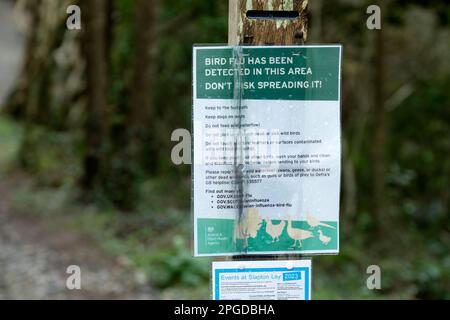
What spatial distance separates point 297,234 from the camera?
4203 millimetres

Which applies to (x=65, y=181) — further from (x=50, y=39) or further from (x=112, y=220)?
(x=50, y=39)

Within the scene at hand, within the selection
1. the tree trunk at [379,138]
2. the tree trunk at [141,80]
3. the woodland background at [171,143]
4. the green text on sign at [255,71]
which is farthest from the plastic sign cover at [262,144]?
the tree trunk at [379,138]

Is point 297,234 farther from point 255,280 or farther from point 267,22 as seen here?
point 267,22

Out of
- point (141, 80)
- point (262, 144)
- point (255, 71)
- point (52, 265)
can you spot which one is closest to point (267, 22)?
point (255, 71)

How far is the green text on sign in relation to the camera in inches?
161

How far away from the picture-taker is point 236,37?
4.12 meters

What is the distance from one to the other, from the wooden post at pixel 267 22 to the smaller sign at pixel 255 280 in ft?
4.29

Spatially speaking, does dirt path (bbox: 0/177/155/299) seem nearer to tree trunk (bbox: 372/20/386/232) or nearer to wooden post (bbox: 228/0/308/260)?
wooden post (bbox: 228/0/308/260)

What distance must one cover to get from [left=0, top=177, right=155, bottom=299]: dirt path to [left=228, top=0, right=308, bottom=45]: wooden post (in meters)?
5.64

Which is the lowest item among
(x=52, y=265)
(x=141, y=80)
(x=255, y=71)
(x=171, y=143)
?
(x=52, y=265)

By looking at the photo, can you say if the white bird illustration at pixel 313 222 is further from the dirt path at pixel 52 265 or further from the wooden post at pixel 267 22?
the dirt path at pixel 52 265

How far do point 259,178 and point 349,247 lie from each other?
10.7 m

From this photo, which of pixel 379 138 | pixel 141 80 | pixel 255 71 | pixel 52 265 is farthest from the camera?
pixel 379 138

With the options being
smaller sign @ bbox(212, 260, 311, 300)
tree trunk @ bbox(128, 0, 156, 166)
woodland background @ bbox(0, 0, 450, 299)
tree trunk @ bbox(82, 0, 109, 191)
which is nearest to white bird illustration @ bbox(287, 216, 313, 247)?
smaller sign @ bbox(212, 260, 311, 300)
